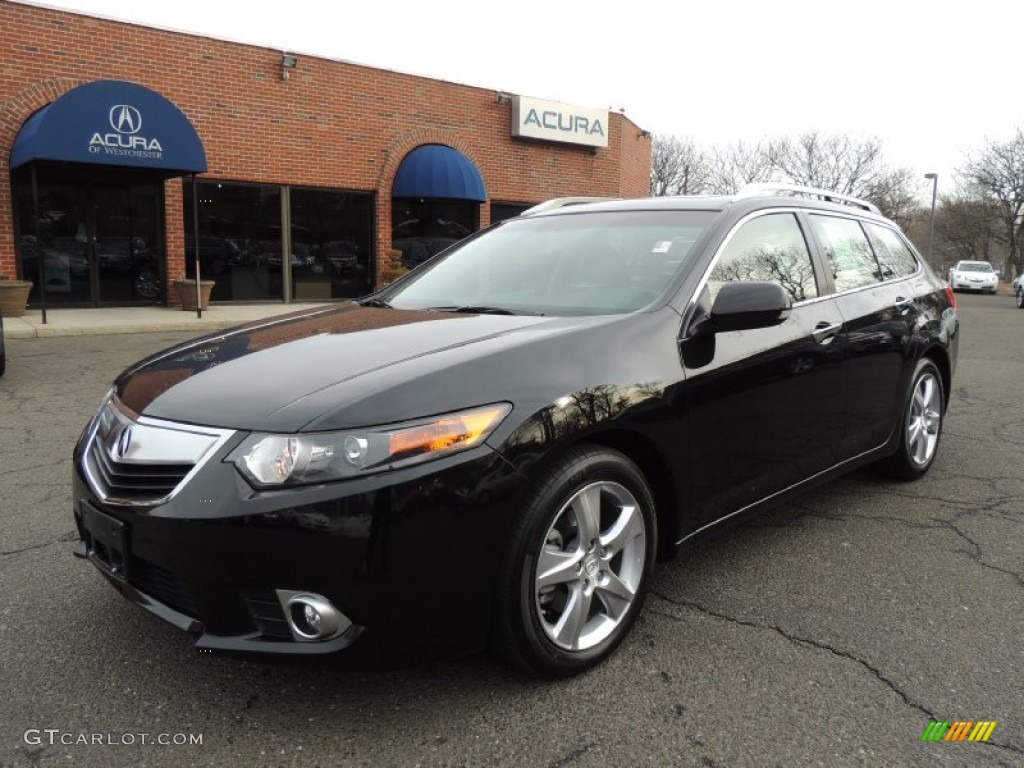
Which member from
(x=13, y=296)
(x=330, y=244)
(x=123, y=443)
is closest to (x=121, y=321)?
(x=13, y=296)

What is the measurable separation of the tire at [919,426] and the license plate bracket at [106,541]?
3939mm

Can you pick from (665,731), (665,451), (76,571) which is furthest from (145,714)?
(665,451)

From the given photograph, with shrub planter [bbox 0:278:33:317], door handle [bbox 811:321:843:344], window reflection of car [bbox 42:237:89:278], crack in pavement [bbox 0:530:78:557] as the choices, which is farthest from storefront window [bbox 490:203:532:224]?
crack in pavement [bbox 0:530:78:557]

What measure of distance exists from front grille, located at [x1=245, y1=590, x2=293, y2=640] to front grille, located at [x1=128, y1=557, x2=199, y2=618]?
0.18 m

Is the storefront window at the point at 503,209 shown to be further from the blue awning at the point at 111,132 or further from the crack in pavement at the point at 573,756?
the crack in pavement at the point at 573,756

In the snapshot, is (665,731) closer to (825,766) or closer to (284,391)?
(825,766)

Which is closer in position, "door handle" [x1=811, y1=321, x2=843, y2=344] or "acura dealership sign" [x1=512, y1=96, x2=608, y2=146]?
"door handle" [x1=811, y1=321, x2=843, y2=344]

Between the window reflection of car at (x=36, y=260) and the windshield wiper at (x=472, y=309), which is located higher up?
the window reflection of car at (x=36, y=260)

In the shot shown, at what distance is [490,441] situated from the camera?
2.26 m

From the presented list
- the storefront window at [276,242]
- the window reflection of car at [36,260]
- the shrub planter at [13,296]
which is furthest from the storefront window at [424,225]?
the shrub planter at [13,296]

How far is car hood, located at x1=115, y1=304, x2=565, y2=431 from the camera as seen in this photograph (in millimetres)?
2264

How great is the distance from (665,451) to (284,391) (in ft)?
4.29

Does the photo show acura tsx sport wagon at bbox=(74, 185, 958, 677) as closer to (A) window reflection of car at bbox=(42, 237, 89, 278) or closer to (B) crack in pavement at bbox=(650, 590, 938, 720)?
(B) crack in pavement at bbox=(650, 590, 938, 720)

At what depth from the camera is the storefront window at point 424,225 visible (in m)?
18.3
